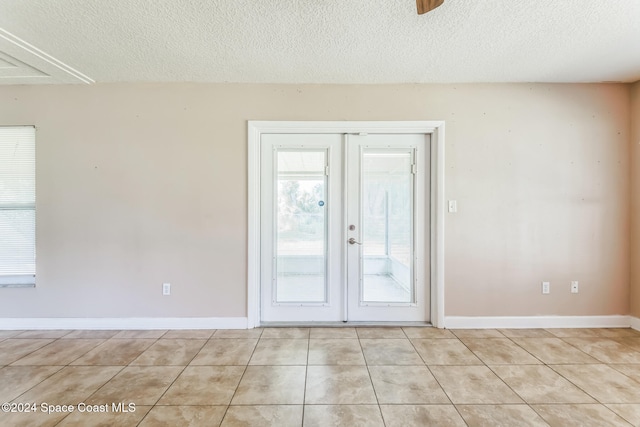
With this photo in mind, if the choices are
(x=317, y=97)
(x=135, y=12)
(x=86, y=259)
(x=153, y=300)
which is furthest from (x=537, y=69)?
(x=86, y=259)

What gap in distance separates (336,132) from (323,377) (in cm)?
224

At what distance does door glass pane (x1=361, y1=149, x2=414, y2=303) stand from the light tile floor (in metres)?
0.57

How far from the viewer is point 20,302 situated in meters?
2.98

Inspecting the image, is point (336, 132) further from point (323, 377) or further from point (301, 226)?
point (323, 377)

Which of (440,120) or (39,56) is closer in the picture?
(39,56)

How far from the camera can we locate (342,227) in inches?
123

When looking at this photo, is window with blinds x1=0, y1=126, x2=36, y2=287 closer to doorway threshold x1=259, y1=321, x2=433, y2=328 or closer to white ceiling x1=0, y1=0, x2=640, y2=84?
white ceiling x1=0, y1=0, x2=640, y2=84

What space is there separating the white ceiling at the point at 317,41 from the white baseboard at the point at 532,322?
2.41 metres

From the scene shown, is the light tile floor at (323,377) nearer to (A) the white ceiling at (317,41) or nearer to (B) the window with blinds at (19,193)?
(B) the window with blinds at (19,193)

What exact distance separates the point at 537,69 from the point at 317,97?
206cm

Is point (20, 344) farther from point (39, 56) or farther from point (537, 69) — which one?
point (537, 69)

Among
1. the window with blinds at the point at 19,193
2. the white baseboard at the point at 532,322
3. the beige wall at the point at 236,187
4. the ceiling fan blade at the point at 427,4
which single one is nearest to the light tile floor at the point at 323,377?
the white baseboard at the point at 532,322

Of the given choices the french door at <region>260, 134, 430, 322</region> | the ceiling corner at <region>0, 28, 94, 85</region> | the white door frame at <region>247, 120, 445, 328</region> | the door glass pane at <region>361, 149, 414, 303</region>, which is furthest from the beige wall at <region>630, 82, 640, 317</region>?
the ceiling corner at <region>0, 28, 94, 85</region>

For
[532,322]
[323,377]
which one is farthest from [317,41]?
[532,322]
